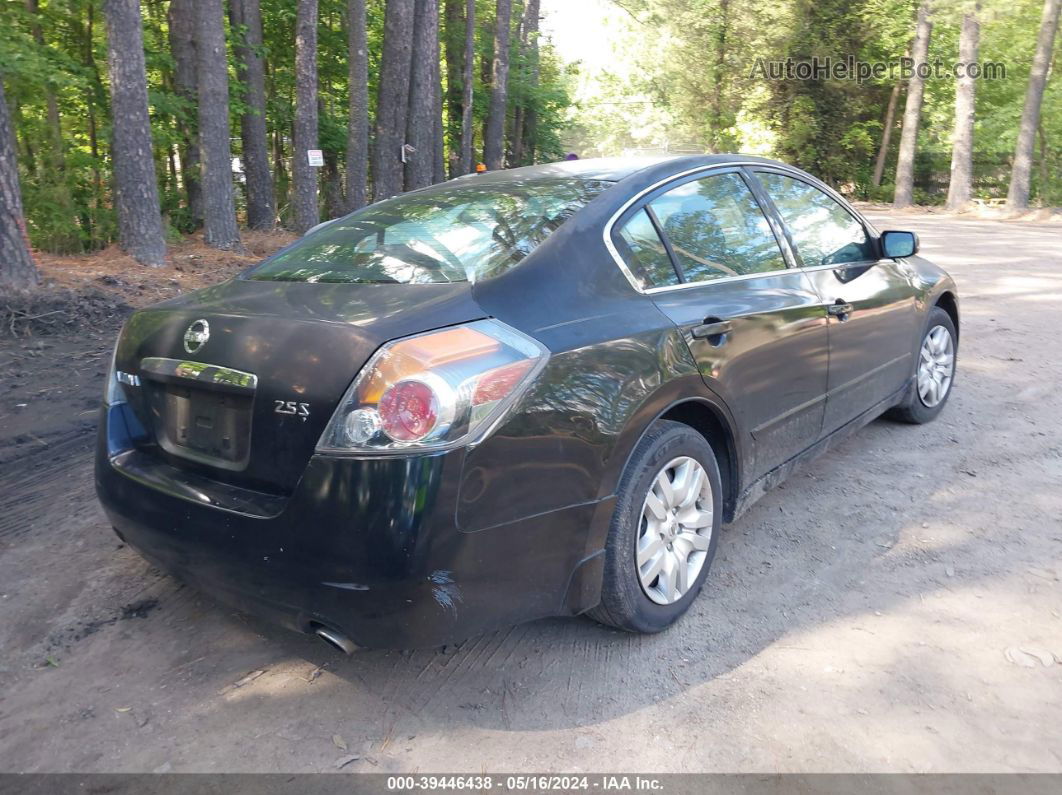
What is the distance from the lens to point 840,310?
160 inches

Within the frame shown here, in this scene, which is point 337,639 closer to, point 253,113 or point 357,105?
point 253,113

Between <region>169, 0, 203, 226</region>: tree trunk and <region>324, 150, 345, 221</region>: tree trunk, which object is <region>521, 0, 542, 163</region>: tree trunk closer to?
<region>324, 150, 345, 221</region>: tree trunk

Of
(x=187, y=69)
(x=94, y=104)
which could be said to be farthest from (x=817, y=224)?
(x=94, y=104)

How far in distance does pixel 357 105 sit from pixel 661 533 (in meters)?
15.6

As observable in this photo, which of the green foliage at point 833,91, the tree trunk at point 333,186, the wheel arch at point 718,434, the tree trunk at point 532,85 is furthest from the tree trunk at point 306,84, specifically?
the green foliage at point 833,91

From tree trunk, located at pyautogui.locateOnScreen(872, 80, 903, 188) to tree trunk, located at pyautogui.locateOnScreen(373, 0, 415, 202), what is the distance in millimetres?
21027

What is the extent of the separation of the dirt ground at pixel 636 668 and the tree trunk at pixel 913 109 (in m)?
24.8

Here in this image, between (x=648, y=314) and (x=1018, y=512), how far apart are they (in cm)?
240

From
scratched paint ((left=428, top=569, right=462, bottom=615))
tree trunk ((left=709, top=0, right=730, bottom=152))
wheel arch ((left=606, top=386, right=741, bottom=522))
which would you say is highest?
tree trunk ((left=709, top=0, right=730, bottom=152))

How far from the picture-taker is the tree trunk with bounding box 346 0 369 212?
16.2m

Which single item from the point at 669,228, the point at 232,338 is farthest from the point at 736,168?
the point at 232,338

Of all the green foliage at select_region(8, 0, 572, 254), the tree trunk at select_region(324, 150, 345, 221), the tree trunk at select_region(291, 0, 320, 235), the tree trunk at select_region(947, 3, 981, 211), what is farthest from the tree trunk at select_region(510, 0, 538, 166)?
the tree trunk at select_region(291, 0, 320, 235)

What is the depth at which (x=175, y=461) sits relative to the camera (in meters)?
2.82

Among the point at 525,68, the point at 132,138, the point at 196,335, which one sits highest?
the point at 525,68
